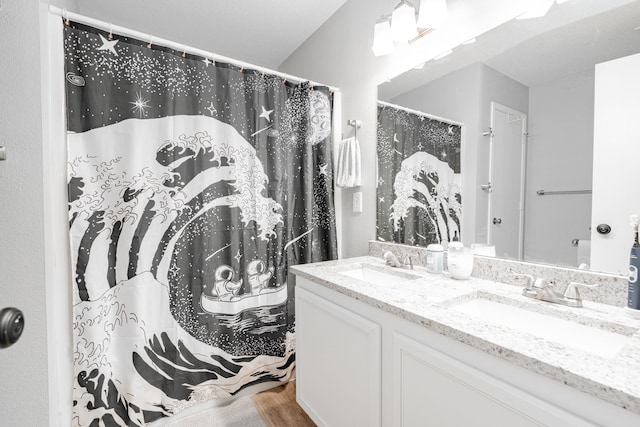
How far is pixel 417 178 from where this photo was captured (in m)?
1.63

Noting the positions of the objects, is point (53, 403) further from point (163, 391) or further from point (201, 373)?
point (201, 373)

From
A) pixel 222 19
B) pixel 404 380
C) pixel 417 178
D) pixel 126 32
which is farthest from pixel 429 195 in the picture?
pixel 222 19

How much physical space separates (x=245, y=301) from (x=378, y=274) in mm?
812

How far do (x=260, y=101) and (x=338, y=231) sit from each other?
3.27 feet

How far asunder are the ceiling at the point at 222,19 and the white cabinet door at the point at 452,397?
2.14 meters

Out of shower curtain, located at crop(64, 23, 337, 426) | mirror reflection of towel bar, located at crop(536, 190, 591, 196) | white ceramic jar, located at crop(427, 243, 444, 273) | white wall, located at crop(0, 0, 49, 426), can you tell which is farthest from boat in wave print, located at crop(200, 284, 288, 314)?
mirror reflection of towel bar, located at crop(536, 190, 591, 196)

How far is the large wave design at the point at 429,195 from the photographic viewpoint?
1.46m

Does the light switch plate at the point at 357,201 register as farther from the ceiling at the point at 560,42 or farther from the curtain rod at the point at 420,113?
the ceiling at the point at 560,42

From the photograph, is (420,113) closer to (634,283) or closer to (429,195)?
(429,195)

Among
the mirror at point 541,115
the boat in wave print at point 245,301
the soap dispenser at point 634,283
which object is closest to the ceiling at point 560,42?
the mirror at point 541,115

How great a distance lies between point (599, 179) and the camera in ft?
3.16

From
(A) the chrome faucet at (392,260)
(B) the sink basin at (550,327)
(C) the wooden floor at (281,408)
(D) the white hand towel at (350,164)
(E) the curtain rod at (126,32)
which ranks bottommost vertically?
(C) the wooden floor at (281,408)

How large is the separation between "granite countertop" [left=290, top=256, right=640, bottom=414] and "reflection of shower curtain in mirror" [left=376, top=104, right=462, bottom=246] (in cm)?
31

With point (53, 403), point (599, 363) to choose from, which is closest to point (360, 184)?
point (599, 363)
